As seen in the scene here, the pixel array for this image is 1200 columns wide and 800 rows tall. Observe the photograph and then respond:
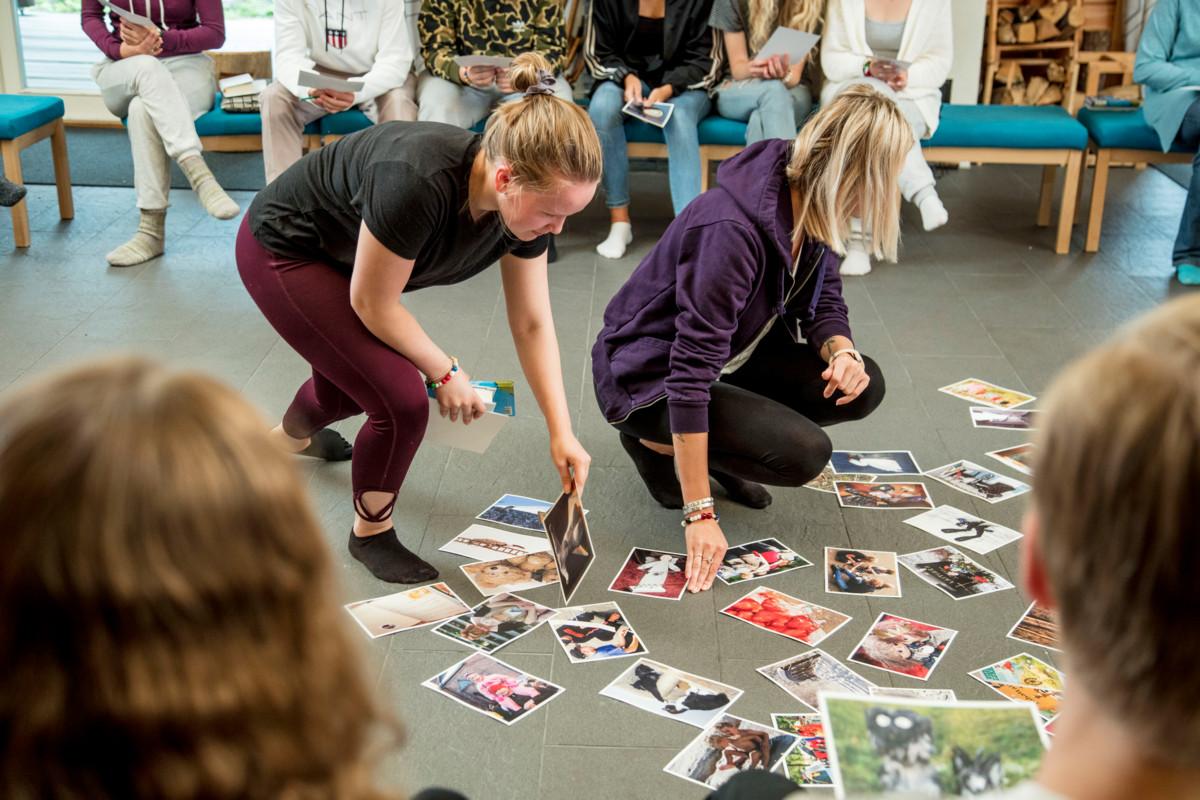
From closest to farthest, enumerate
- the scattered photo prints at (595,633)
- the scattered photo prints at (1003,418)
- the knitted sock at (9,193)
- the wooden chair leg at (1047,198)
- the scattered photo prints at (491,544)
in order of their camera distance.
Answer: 1. the scattered photo prints at (595,633)
2. the scattered photo prints at (491,544)
3. the scattered photo prints at (1003,418)
4. the knitted sock at (9,193)
5. the wooden chair leg at (1047,198)

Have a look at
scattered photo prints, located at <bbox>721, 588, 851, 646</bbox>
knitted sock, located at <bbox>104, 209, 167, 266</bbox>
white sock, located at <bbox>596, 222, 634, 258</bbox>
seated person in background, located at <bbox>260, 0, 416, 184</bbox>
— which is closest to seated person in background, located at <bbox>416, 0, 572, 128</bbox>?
seated person in background, located at <bbox>260, 0, 416, 184</bbox>

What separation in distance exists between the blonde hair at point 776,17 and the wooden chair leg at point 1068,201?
47.2 inches

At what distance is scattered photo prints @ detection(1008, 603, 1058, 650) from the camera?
2.27m

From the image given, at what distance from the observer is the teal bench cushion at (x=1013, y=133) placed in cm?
480

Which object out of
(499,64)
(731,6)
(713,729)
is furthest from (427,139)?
(731,6)

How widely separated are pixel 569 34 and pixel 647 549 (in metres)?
3.19

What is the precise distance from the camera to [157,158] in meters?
4.64

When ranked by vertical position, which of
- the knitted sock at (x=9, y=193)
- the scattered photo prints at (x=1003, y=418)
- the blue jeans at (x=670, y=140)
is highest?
the blue jeans at (x=670, y=140)

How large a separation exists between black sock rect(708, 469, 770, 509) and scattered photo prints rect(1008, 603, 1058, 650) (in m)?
0.67

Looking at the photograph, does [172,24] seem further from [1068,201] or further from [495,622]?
[1068,201]

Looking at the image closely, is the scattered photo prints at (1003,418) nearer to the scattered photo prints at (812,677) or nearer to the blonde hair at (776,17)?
the scattered photo prints at (812,677)

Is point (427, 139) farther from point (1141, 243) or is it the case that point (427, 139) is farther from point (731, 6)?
point (1141, 243)

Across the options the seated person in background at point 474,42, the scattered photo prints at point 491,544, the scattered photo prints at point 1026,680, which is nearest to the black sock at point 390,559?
the scattered photo prints at point 491,544

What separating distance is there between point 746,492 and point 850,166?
0.85m
